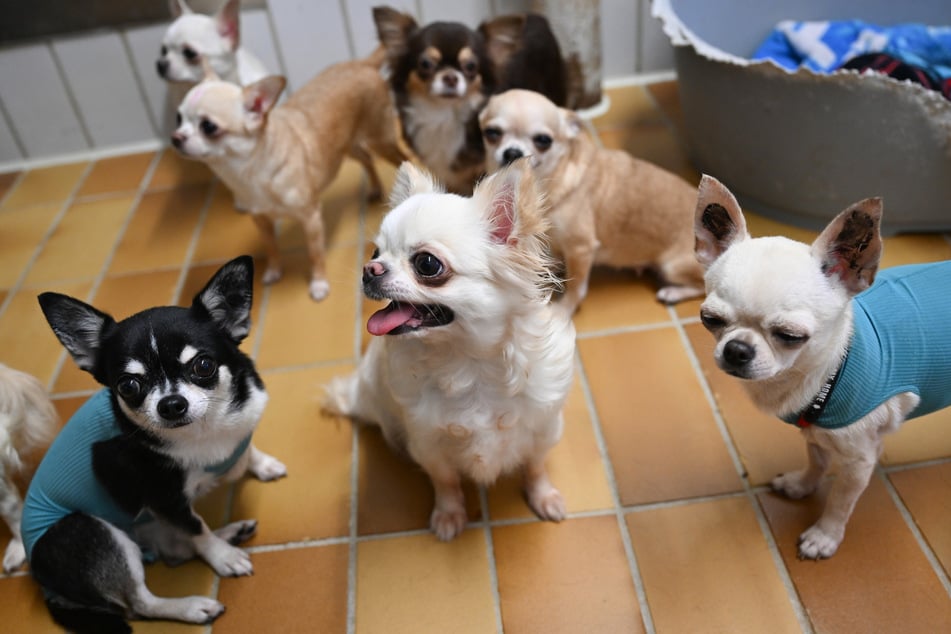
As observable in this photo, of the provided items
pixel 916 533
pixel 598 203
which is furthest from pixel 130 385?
pixel 916 533

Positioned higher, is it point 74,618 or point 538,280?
point 538,280

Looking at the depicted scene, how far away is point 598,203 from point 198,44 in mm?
1586

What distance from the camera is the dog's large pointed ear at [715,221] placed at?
3.90 ft

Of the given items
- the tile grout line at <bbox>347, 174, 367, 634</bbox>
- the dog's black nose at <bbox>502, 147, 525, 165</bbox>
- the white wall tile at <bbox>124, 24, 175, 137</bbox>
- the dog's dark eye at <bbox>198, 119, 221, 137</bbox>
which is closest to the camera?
the tile grout line at <bbox>347, 174, 367, 634</bbox>

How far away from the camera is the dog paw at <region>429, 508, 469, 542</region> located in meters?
1.61

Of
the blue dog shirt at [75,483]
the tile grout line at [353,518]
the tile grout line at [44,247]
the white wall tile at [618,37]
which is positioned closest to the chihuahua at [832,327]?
the tile grout line at [353,518]

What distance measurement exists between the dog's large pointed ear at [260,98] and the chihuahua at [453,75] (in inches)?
16.6

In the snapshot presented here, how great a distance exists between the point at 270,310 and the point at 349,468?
76cm

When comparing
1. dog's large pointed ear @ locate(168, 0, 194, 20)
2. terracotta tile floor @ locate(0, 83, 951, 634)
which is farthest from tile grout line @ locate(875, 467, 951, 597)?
dog's large pointed ear @ locate(168, 0, 194, 20)

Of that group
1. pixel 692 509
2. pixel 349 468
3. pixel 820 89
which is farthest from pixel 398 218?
pixel 820 89

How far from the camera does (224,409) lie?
1.38 meters

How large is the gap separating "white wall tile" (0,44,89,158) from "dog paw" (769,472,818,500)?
3.23 m

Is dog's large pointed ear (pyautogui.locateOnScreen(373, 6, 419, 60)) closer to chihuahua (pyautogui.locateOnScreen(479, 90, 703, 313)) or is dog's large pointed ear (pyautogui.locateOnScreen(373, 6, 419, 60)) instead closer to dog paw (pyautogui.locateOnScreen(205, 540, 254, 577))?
chihuahua (pyautogui.locateOnScreen(479, 90, 703, 313))

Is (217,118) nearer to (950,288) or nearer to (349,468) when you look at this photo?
(349,468)
